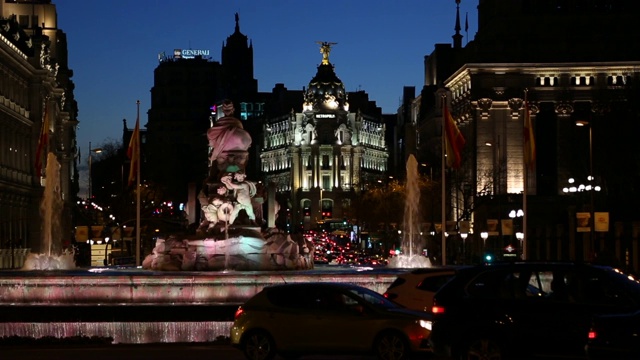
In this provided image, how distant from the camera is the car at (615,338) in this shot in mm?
18769

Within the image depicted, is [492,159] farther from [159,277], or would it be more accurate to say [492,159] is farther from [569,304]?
[569,304]

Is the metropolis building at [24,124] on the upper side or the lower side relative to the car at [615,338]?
upper

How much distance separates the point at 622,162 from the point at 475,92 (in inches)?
1543

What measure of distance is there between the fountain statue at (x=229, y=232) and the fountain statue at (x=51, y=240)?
10.4 meters

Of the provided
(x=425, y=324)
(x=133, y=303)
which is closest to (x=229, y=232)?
(x=133, y=303)

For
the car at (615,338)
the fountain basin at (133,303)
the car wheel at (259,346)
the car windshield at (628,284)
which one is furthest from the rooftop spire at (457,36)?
the car at (615,338)

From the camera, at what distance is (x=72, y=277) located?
39.9m

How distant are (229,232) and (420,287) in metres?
22.0

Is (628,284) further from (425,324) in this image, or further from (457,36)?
(457,36)

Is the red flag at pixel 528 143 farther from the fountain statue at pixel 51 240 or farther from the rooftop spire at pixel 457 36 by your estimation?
the rooftop spire at pixel 457 36

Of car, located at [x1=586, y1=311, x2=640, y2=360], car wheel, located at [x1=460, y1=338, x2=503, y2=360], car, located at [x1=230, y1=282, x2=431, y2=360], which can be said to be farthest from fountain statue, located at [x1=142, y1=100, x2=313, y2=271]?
car, located at [x1=586, y1=311, x2=640, y2=360]

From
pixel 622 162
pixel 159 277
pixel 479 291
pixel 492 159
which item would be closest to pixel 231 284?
pixel 159 277

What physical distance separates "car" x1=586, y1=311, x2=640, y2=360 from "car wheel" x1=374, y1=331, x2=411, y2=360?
7.21 m

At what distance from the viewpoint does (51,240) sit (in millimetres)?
70312
